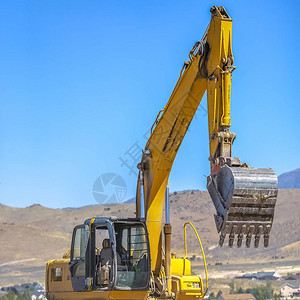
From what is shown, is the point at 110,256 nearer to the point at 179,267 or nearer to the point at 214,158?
the point at 179,267

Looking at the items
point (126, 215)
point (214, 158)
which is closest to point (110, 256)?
point (214, 158)

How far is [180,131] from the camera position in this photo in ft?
48.6

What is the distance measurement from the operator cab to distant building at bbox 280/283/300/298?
29.0m

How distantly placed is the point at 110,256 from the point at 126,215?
180 feet

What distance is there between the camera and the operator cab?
13.2 m

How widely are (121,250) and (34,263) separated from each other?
177 feet

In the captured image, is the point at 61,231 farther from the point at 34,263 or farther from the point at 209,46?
the point at 209,46

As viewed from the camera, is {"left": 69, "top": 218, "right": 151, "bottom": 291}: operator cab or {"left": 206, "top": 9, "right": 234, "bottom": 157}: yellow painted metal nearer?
{"left": 206, "top": 9, "right": 234, "bottom": 157}: yellow painted metal

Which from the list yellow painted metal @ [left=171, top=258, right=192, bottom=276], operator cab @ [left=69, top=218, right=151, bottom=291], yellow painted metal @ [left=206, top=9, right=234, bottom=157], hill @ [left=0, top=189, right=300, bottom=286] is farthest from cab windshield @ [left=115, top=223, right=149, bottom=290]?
hill @ [left=0, top=189, right=300, bottom=286]

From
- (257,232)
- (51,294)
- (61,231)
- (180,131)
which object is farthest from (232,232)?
(61,231)

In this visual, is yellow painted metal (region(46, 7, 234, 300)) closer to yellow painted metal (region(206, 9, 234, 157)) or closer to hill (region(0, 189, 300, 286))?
yellow painted metal (region(206, 9, 234, 157))

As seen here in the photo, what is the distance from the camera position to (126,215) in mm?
68188

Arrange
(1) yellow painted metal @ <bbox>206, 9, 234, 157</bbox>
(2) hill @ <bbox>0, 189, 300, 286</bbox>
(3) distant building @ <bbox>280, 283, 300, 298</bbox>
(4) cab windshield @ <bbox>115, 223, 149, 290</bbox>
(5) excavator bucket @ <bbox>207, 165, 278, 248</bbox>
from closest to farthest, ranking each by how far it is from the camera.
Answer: (5) excavator bucket @ <bbox>207, 165, 278, 248</bbox> < (1) yellow painted metal @ <bbox>206, 9, 234, 157</bbox> < (4) cab windshield @ <bbox>115, 223, 149, 290</bbox> < (3) distant building @ <bbox>280, 283, 300, 298</bbox> < (2) hill @ <bbox>0, 189, 300, 286</bbox>

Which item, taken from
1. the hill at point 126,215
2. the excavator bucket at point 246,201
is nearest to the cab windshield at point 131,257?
the excavator bucket at point 246,201
